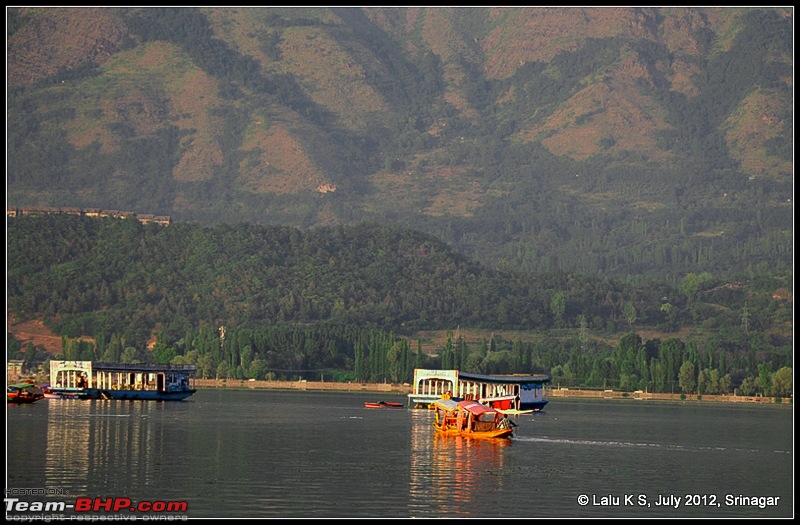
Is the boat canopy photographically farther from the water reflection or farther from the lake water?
the lake water

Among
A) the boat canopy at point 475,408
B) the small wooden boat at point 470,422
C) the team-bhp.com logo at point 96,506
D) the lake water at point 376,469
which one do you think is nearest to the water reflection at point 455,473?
the lake water at point 376,469

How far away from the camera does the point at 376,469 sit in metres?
107

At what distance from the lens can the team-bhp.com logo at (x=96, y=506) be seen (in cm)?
8175

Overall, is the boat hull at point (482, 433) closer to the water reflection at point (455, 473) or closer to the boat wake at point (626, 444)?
the water reflection at point (455, 473)

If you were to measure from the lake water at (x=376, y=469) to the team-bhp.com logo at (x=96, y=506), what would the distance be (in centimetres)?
27

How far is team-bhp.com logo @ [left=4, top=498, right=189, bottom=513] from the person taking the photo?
81750 millimetres

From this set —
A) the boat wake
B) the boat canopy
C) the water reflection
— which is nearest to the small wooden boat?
the boat canopy

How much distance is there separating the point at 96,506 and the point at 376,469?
2697 cm

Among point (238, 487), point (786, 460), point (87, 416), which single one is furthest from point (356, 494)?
point (87, 416)

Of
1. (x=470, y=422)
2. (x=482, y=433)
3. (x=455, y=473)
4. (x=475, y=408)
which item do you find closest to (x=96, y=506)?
(x=455, y=473)

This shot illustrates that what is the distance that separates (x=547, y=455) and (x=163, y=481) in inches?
1387

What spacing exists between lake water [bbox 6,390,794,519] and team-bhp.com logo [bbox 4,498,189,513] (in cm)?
27

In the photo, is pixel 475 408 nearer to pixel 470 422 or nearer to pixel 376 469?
pixel 470 422

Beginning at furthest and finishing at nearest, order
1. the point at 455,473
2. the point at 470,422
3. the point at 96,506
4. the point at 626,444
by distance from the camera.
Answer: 1. the point at 470,422
2. the point at 626,444
3. the point at 455,473
4. the point at 96,506
